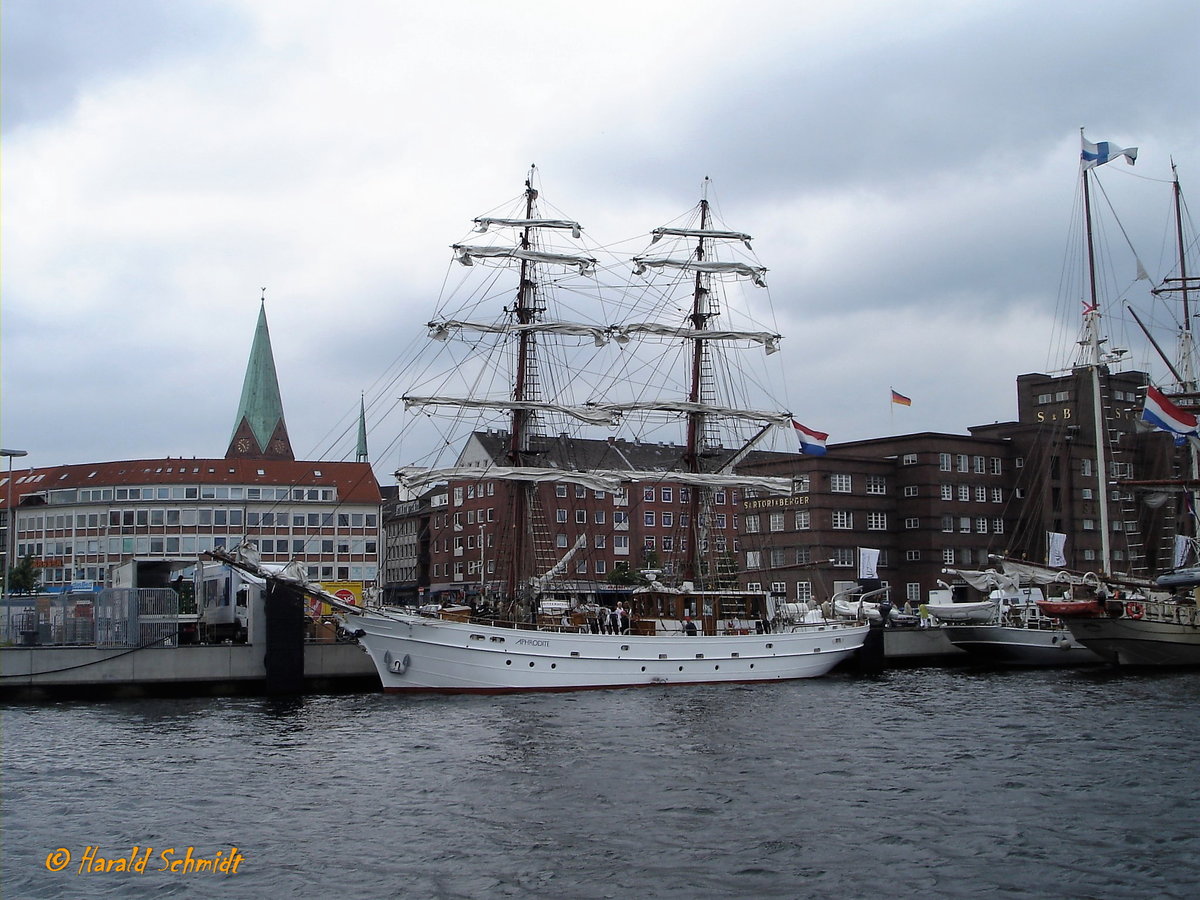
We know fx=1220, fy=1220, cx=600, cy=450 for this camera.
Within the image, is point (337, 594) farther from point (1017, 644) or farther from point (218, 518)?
point (218, 518)

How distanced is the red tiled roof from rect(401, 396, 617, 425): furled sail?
51624 millimetres

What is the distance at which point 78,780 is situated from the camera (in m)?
28.0

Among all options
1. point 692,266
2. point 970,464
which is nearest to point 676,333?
point 692,266

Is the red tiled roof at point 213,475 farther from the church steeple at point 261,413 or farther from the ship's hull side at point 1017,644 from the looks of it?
the ship's hull side at point 1017,644

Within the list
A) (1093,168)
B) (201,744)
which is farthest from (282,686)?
(1093,168)

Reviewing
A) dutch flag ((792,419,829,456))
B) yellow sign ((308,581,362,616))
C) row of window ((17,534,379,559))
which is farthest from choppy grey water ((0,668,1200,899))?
row of window ((17,534,379,559))

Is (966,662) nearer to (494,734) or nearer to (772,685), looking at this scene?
(772,685)

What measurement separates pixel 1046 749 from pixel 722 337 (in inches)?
1435

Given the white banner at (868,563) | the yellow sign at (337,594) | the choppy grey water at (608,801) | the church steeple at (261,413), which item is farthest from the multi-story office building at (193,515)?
the choppy grey water at (608,801)

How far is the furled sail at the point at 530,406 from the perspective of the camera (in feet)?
184

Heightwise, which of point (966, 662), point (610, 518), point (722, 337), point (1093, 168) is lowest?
point (966, 662)

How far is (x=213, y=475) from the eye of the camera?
362ft

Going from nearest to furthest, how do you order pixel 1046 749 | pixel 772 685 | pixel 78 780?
pixel 78 780, pixel 1046 749, pixel 772 685

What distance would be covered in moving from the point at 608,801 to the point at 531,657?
23.4m
